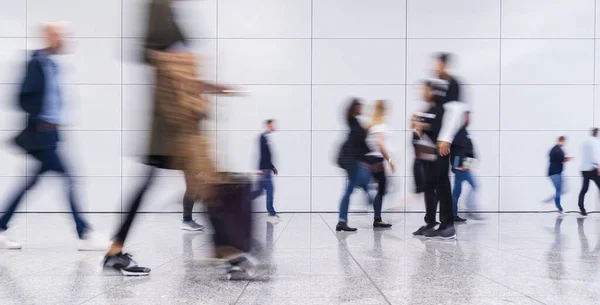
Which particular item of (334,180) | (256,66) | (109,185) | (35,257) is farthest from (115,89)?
(35,257)

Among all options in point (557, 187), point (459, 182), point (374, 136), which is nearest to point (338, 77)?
point (459, 182)

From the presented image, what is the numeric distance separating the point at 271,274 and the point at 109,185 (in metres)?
9.42

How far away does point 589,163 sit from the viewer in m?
11.6

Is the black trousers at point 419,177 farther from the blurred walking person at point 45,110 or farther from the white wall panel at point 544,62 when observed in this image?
the white wall panel at point 544,62

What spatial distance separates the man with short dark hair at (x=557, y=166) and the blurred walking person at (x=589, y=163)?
349mm

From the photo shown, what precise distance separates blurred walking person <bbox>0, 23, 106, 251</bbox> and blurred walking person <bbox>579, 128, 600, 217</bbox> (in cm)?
1016

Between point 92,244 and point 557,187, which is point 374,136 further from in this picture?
point 557,187

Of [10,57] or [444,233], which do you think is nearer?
[444,233]

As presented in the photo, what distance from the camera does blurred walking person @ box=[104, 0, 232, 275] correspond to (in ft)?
11.9

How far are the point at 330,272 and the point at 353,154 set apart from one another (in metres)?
3.76

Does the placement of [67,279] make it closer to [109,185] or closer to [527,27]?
[109,185]

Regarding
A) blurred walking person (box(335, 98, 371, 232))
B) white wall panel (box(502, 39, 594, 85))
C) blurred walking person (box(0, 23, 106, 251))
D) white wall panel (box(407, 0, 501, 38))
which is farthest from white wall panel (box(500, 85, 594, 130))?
blurred walking person (box(0, 23, 106, 251))

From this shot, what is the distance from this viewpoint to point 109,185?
1254cm

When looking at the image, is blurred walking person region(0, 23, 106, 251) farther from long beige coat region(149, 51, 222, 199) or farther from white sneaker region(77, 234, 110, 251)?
long beige coat region(149, 51, 222, 199)
